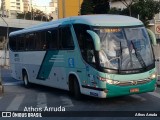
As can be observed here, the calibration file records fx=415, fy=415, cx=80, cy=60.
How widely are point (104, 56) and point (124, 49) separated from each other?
0.68 meters

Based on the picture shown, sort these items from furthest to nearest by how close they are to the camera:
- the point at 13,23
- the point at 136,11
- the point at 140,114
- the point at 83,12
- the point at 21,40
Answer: the point at 13,23 < the point at 83,12 < the point at 136,11 < the point at 21,40 < the point at 140,114

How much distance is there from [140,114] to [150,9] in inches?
1253

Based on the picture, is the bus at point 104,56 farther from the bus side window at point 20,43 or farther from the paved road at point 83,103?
the bus side window at point 20,43

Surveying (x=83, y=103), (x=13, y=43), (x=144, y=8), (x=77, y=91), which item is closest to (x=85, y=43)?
(x=77, y=91)

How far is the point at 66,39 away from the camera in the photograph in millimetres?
14961

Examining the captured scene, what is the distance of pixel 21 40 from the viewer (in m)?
20.6

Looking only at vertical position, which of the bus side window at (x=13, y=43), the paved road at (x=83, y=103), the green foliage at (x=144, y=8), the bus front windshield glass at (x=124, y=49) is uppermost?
the green foliage at (x=144, y=8)

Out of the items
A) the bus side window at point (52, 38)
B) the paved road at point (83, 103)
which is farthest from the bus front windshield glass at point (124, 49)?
the bus side window at point (52, 38)

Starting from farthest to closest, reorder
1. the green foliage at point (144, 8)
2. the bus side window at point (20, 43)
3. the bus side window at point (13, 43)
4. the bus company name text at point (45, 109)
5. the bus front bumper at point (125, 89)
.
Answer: the green foliage at point (144, 8) < the bus side window at point (13, 43) < the bus side window at point (20, 43) < the bus front bumper at point (125, 89) < the bus company name text at point (45, 109)

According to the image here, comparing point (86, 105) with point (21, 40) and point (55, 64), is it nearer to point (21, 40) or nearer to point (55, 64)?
point (55, 64)

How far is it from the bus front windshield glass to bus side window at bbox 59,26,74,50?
1751 millimetres

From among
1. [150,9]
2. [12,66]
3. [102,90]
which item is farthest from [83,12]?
[102,90]

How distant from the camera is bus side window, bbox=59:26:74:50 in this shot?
14.6 metres

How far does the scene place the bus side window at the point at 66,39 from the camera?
14.6m
